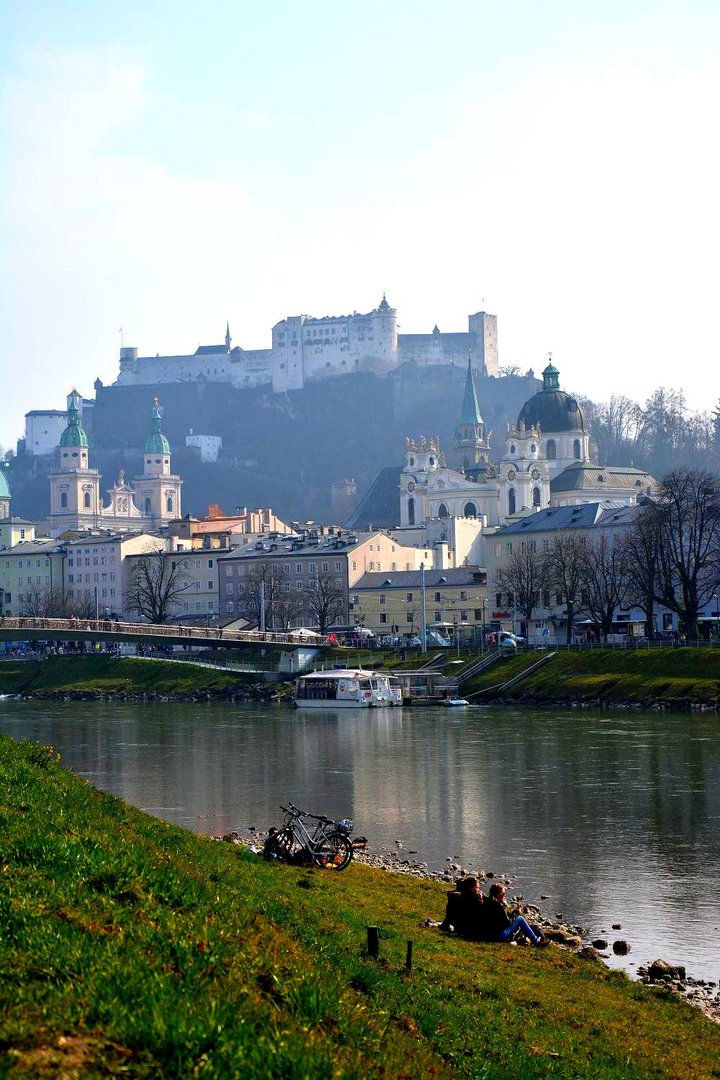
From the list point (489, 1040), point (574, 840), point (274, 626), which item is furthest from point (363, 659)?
point (489, 1040)

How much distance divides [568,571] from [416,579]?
1310 centimetres

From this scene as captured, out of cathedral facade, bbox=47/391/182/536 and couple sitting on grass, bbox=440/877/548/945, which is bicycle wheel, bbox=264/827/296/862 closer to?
couple sitting on grass, bbox=440/877/548/945

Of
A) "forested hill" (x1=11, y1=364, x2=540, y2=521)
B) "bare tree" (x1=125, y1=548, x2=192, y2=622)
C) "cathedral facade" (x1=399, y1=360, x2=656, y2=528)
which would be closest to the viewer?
"bare tree" (x1=125, y1=548, x2=192, y2=622)

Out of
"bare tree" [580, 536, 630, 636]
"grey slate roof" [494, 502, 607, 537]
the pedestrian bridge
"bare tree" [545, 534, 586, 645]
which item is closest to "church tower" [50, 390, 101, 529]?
"grey slate roof" [494, 502, 607, 537]

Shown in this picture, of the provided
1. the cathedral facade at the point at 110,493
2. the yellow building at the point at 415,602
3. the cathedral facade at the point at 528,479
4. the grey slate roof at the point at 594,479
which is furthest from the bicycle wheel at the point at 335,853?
the cathedral facade at the point at 110,493

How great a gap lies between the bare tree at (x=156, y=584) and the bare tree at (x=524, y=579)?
22189 mm

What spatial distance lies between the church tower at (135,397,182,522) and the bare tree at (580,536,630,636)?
87.1 m

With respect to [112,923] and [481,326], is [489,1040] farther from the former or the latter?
[481,326]

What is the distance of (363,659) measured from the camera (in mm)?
75312

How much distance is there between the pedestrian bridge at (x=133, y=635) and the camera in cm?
6475

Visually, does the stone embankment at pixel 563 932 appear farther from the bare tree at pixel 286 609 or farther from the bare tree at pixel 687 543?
the bare tree at pixel 286 609

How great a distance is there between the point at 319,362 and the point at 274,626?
9808 centimetres

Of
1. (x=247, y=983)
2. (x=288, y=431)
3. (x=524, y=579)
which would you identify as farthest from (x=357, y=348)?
(x=247, y=983)

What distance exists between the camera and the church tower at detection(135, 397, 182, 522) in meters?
165
